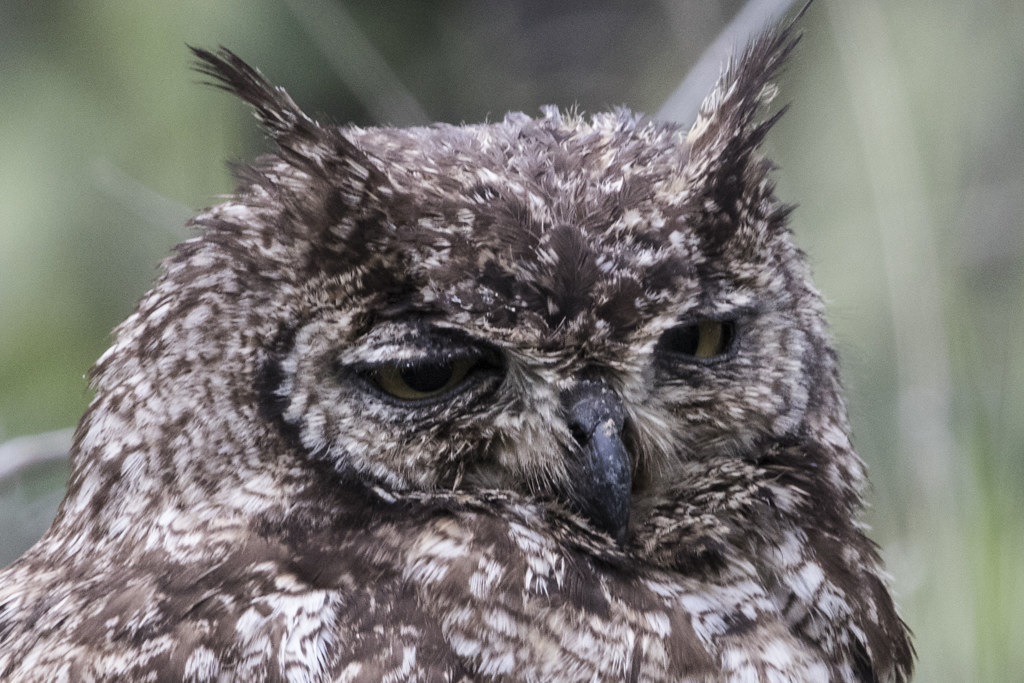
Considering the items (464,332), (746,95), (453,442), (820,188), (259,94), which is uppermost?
(820,188)

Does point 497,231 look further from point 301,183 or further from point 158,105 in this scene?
point 158,105

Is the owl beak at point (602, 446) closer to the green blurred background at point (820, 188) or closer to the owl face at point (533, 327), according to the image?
the owl face at point (533, 327)

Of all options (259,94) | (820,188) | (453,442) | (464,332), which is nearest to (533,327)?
(464,332)

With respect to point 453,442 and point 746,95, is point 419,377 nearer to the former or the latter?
point 453,442

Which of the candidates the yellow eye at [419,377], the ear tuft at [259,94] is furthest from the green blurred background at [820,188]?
the yellow eye at [419,377]

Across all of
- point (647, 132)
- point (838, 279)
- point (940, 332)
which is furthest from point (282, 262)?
point (838, 279)

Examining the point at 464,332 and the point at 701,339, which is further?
the point at 701,339
